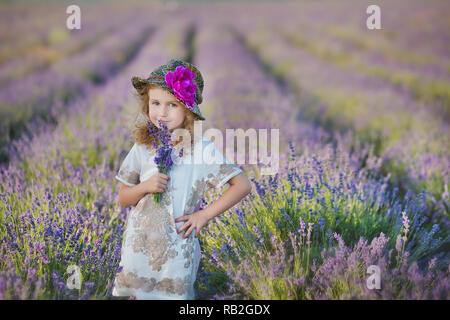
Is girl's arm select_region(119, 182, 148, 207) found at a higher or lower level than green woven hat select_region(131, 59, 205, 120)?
lower

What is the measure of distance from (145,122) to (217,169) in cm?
43

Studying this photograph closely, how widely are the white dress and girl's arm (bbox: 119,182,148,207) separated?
0.11ft

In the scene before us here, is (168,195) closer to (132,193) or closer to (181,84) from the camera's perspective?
(132,193)

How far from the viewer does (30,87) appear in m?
6.24

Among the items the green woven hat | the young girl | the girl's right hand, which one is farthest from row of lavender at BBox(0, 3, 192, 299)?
the girl's right hand

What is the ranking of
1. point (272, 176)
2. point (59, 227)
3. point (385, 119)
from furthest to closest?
point (385, 119) < point (272, 176) < point (59, 227)

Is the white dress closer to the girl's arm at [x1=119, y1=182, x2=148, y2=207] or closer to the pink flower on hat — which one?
the girl's arm at [x1=119, y1=182, x2=148, y2=207]

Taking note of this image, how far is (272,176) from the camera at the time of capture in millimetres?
2715

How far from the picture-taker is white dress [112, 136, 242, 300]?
5.88 ft

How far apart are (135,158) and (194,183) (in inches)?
12.5

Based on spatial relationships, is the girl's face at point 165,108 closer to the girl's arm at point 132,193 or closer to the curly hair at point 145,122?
the curly hair at point 145,122

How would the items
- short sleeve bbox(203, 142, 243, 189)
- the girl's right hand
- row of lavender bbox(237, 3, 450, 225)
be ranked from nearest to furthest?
1. the girl's right hand
2. short sleeve bbox(203, 142, 243, 189)
3. row of lavender bbox(237, 3, 450, 225)

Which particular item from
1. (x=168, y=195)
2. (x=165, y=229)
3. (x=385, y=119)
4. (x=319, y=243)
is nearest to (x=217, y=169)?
(x=168, y=195)
